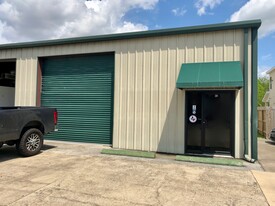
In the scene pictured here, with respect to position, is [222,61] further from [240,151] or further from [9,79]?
[9,79]

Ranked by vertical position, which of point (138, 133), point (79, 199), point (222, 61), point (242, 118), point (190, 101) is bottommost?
point (79, 199)

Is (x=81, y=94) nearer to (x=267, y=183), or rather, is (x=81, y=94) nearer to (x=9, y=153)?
(x=9, y=153)

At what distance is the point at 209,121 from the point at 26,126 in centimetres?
661

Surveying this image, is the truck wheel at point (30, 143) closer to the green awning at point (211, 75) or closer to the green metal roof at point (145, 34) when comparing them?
the green metal roof at point (145, 34)

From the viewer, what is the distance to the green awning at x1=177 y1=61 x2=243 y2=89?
7.29 m

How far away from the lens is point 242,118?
7.80 meters

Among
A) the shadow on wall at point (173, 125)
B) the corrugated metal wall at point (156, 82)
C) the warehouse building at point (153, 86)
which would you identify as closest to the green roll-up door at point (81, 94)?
the warehouse building at point (153, 86)

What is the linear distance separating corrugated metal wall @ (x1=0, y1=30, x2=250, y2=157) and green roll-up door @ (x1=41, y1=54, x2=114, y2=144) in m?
0.64

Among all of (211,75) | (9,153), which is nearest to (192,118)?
(211,75)

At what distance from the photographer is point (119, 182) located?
527 centimetres

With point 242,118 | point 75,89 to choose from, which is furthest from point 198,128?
point 75,89

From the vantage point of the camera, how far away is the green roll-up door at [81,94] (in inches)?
395

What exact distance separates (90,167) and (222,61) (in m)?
5.65

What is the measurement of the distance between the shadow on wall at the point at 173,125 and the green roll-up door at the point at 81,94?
7.99ft
